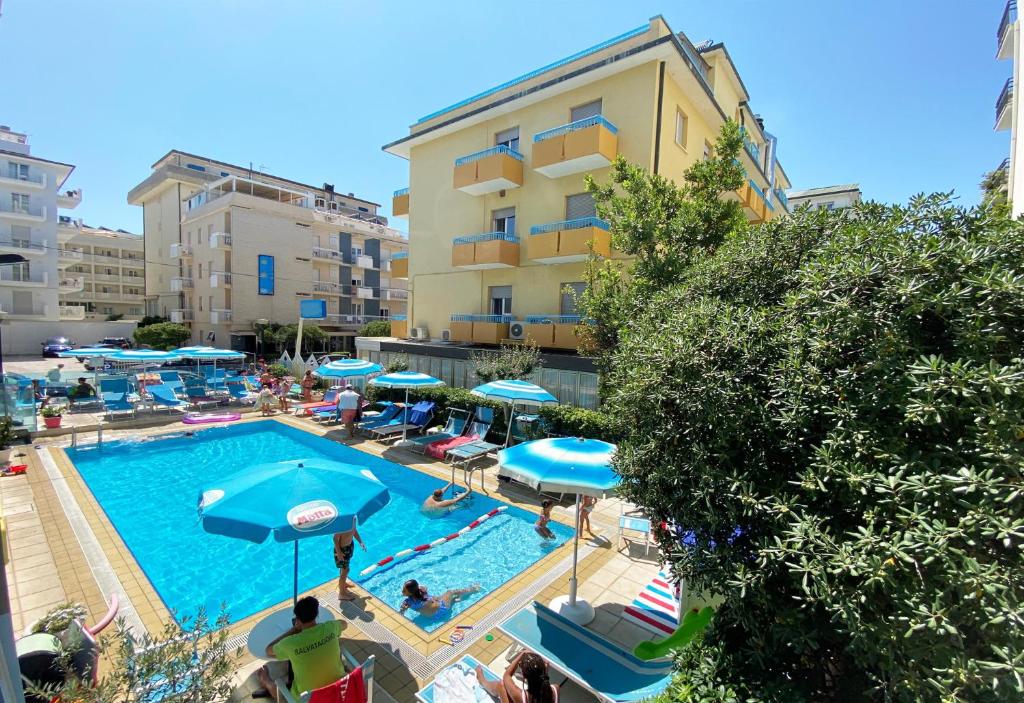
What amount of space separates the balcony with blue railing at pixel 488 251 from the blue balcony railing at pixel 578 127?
4232 millimetres

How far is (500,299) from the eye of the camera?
1989cm

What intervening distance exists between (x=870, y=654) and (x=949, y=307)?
1.91m

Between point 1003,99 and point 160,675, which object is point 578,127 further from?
point 160,675

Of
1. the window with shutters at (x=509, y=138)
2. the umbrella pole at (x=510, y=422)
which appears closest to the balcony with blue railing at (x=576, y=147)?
the window with shutters at (x=509, y=138)

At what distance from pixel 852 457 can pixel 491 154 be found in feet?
61.4

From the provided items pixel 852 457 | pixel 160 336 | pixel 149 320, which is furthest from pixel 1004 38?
pixel 149 320

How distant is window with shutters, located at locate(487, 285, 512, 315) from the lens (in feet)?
64.0

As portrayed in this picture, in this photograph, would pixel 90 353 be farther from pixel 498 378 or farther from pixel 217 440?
pixel 498 378

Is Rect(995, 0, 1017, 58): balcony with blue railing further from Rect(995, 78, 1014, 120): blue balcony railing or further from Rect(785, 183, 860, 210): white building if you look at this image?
Rect(785, 183, 860, 210): white building

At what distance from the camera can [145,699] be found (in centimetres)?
254

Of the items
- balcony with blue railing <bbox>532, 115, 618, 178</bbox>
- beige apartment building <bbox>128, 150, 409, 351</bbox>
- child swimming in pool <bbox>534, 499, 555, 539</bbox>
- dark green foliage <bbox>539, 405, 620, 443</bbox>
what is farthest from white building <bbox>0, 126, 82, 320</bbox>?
child swimming in pool <bbox>534, 499, 555, 539</bbox>

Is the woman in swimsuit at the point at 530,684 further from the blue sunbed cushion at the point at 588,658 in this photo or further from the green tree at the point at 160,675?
the green tree at the point at 160,675

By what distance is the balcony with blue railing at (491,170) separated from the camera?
59.6ft

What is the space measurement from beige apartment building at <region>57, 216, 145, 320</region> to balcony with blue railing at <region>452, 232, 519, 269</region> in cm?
5286
